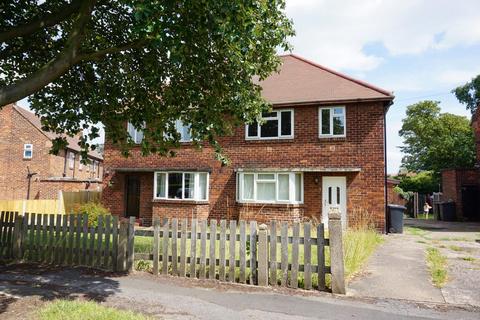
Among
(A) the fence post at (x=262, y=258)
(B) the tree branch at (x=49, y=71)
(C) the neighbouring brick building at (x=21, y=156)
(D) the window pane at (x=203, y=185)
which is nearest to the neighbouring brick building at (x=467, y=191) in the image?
(D) the window pane at (x=203, y=185)

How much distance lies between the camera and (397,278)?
7488 millimetres

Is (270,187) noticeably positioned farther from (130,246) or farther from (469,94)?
(469,94)

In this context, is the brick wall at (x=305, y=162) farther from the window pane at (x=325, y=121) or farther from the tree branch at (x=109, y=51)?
the tree branch at (x=109, y=51)

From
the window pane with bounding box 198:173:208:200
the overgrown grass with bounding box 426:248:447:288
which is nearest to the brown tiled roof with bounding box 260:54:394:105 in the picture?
the window pane with bounding box 198:173:208:200

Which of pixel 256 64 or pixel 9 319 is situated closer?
pixel 9 319

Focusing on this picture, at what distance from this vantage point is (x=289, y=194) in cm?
1627

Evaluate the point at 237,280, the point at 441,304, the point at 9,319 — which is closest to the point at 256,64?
the point at 237,280

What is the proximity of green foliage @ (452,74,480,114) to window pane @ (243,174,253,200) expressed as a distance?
38.3 m

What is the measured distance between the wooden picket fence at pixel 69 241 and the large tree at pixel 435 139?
3674 centimetres

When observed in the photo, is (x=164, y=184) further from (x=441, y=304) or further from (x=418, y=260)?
(x=441, y=304)

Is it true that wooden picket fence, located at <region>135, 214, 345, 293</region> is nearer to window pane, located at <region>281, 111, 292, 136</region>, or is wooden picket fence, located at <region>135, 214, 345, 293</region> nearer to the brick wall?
the brick wall

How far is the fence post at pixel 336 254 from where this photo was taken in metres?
6.31

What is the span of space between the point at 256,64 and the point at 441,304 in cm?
551

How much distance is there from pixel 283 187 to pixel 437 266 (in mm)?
8446
